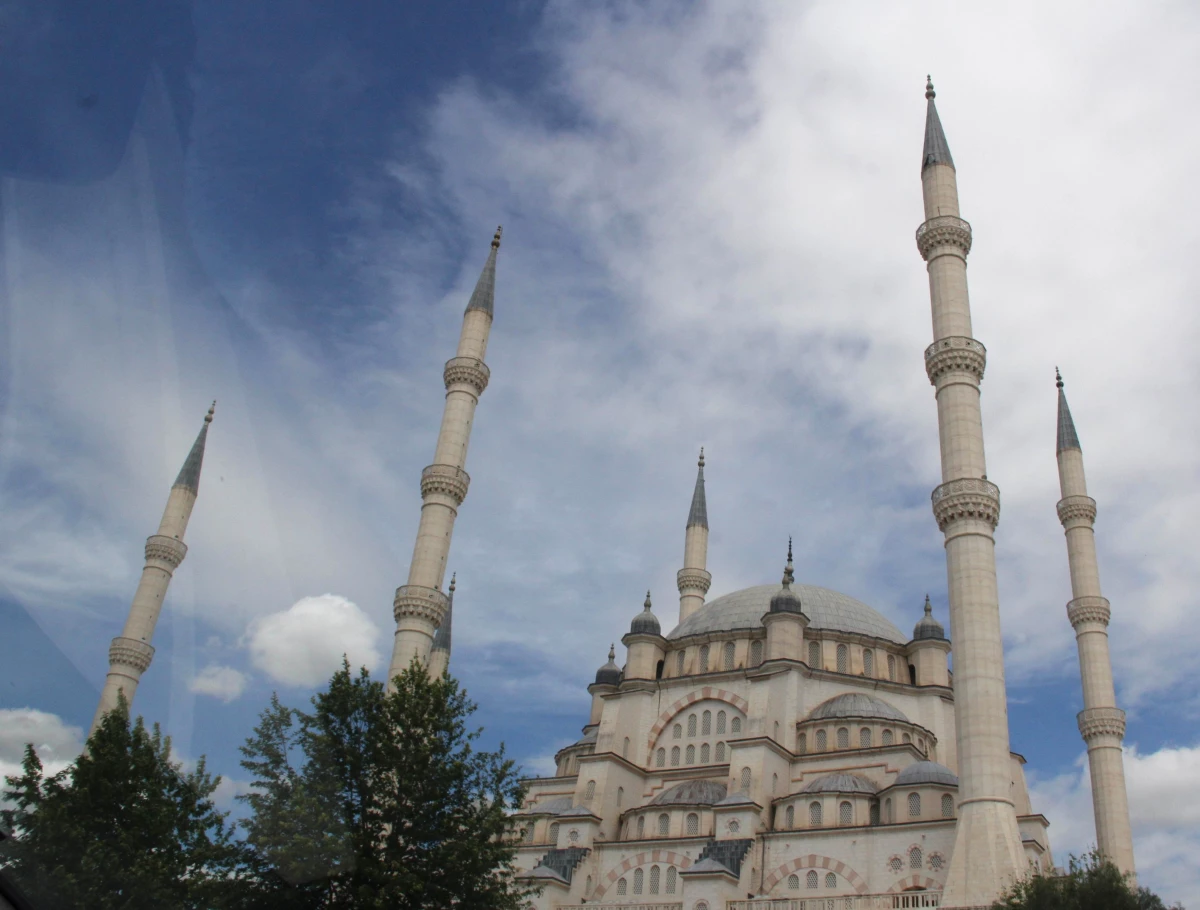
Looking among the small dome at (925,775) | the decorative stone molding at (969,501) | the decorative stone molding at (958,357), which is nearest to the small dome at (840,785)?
the small dome at (925,775)

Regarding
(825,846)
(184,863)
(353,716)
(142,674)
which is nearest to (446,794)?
(353,716)

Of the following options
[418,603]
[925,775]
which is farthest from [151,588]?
[925,775]

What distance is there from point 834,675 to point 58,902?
2688 centimetres

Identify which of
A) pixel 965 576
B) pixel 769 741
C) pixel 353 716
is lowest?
pixel 353 716

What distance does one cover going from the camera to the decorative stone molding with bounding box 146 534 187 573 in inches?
1437

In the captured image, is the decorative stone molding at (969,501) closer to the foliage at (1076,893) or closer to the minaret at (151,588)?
the foliage at (1076,893)

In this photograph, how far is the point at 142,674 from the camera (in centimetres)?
3481

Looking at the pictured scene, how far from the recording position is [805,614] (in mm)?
38312

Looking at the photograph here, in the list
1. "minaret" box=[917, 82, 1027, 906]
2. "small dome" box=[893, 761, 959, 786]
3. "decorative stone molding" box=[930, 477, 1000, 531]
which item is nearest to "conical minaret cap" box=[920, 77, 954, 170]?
"minaret" box=[917, 82, 1027, 906]

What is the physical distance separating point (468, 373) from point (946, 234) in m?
15.7

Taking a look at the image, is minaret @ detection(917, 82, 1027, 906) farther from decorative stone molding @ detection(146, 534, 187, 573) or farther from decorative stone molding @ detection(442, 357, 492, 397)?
decorative stone molding @ detection(146, 534, 187, 573)

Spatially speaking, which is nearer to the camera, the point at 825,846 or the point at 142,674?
the point at 825,846

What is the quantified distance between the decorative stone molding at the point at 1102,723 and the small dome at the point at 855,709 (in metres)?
5.38

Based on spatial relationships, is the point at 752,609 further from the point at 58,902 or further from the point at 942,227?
the point at 58,902
